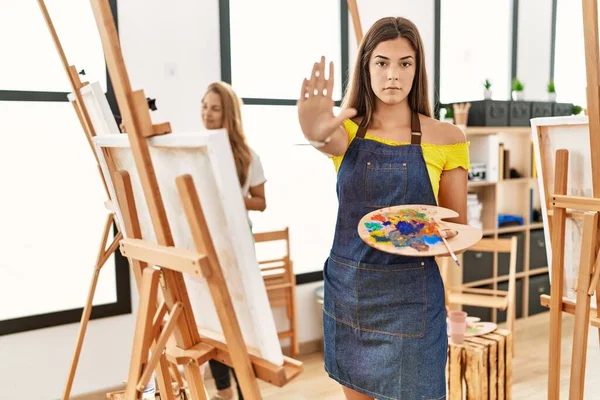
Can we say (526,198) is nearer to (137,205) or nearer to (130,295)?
(130,295)

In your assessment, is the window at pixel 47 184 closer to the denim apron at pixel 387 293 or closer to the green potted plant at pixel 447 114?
the denim apron at pixel 387 293

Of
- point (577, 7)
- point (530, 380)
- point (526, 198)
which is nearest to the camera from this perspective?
point (530, 380)

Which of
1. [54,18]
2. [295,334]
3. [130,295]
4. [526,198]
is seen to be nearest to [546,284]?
[526,198]

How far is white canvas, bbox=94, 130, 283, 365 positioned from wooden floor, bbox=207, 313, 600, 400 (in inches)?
75.4

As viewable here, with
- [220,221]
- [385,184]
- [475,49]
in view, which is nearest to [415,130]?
[385,184]

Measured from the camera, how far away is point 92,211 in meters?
2.92

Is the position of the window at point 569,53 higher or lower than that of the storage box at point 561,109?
higher

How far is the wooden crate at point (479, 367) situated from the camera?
7.93 ft

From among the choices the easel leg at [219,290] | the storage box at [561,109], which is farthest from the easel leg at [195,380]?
the storage box at [561,109]

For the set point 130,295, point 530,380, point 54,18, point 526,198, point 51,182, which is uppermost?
point 54,18

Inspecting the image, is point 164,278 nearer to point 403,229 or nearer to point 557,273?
point 403,229

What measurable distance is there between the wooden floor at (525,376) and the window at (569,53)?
2.36m

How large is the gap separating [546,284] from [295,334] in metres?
2.23

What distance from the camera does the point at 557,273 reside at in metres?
1.70
